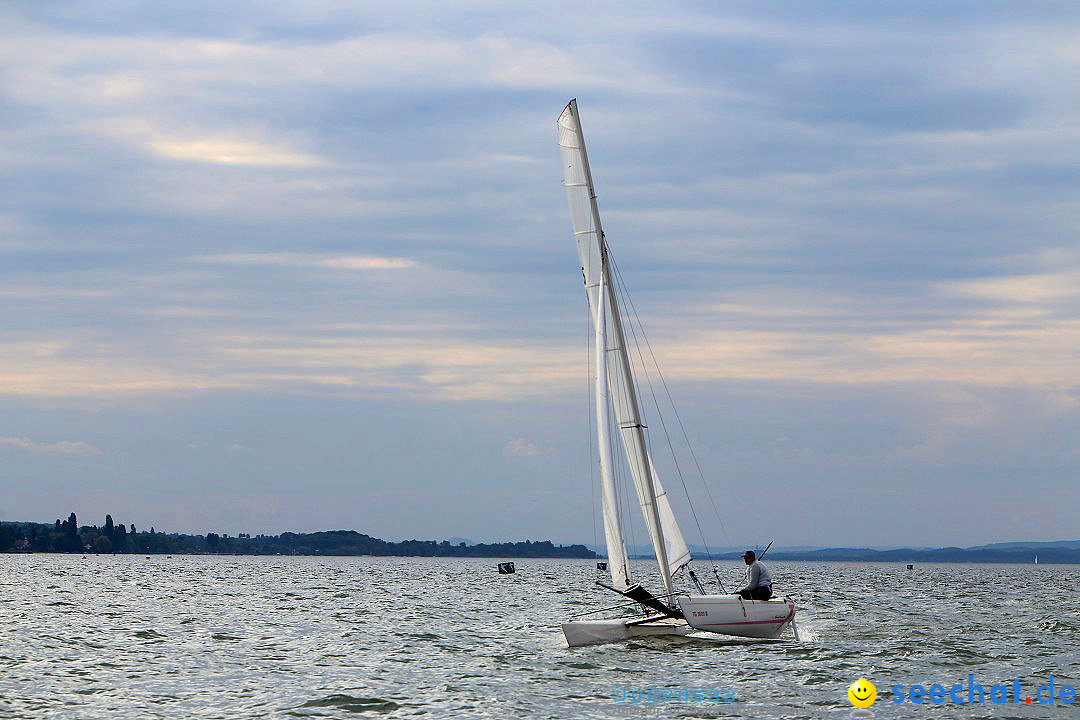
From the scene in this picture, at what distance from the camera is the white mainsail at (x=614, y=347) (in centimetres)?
3425

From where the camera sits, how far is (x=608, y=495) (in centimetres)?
3262

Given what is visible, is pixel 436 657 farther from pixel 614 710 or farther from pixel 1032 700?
pixel 1032 700

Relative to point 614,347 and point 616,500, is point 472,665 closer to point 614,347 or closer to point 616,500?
point 616,500

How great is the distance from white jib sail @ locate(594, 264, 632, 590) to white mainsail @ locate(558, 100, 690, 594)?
1.13 meters

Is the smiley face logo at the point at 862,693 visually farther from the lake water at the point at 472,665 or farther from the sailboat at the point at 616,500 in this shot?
the sailboat at the point at 616,500

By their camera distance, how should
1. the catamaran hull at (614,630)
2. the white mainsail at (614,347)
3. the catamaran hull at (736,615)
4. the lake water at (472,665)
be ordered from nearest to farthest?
1. the lake water at (472,665)
2. the catamaran hull at (736,615)
3. the catamaran hull at (614,630)
4. the white mainsail at (614,347)

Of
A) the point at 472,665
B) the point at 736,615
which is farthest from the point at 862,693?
the point at 472,665

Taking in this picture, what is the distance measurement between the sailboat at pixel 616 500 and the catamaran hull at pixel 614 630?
0.03 meters

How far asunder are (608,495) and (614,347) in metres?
4.47

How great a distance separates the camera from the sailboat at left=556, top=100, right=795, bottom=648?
1292 inches

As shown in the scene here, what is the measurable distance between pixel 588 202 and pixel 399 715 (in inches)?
643

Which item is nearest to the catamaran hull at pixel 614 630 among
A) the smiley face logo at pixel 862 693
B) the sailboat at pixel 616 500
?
the sailboat at pixel 616 500

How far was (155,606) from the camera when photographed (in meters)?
62.2

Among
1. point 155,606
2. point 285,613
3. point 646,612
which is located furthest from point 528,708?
point 155,606
